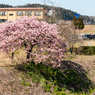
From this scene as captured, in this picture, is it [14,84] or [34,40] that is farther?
[34,40]

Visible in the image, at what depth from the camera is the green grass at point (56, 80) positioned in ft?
43.5

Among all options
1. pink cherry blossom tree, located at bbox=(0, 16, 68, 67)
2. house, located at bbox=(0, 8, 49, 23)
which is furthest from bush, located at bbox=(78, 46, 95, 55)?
house, located at bbox=(0, 8, 49, 23)

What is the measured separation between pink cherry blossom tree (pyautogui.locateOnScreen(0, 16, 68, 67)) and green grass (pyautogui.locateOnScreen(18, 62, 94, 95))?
1197 millimetres

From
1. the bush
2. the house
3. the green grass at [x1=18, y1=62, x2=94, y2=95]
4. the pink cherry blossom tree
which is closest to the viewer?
the pink cherry blossom tree

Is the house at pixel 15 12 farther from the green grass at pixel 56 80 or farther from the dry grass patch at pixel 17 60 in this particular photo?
the green grass at pixel 56 80

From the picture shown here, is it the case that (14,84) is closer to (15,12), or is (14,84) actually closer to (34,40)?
(34,40)

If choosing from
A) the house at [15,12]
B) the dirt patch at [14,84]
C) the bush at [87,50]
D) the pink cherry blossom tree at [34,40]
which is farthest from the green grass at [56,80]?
the house at [15,12]

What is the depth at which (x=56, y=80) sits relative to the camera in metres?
14.3

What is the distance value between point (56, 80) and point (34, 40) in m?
3.88

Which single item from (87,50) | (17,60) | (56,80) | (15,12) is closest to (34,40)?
(17,60)

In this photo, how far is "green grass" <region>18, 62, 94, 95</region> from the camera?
522 inches

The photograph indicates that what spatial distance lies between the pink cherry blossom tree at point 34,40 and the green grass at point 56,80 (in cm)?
120

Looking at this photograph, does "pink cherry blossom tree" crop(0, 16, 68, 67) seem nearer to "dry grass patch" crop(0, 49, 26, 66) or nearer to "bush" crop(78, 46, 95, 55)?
"dry grass patch" crop(0, 49, 26, 66)

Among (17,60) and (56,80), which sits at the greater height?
(17,60)
